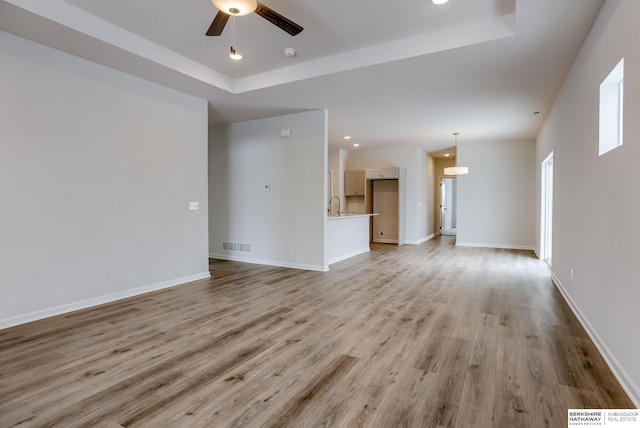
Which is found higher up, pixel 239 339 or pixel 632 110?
pixel 632 110

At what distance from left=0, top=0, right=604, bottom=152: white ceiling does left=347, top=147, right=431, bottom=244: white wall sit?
3.76 metres

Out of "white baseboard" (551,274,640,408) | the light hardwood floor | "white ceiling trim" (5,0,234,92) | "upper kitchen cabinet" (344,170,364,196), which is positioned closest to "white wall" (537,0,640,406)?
"white baseboard" (551,274,640,408)

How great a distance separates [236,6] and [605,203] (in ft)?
10.3

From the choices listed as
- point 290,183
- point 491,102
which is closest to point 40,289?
point 290,183

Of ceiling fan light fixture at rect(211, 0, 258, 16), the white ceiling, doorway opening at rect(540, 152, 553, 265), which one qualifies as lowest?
doorway opening at rect(540, 152, 553, 265)

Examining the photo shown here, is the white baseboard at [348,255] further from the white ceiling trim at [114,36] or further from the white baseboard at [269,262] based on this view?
the white ceiling trim at [114,36]

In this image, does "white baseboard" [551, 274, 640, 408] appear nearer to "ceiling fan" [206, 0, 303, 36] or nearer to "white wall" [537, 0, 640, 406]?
"white wall" [537, 0, 640, 406]

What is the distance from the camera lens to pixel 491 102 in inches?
203

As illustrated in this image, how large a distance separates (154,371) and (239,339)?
2.36ft

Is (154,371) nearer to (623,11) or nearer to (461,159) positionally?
(623,11)

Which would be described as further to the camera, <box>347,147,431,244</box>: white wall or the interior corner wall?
<box>347,147,431,244</box>: white wall

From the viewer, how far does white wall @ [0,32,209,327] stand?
125 inches

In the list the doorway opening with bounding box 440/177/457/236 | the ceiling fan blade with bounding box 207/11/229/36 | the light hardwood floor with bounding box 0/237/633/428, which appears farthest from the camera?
the doorway opening with bounding box 440/177/457/236

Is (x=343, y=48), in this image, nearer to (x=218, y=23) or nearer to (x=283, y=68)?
(x=283, y=68)
